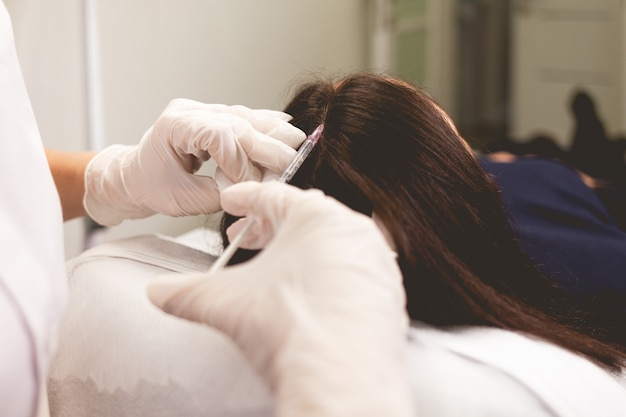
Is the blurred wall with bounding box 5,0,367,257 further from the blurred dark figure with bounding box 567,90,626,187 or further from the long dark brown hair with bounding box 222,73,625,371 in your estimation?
the blurred dark figure with bounding box 567,90,626,187

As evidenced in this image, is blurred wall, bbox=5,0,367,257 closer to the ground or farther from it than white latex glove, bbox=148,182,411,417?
farther from it

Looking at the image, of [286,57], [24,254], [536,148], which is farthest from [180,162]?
[286,57]

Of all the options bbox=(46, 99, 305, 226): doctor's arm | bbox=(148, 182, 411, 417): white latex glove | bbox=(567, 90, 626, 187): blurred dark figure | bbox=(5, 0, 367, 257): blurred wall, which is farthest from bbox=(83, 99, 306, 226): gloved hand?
bbox=(567, 90, 626, 187): blurred dark figure

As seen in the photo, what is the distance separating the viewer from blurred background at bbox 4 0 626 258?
68.1 inches

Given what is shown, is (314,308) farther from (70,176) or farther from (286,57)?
(286,57)

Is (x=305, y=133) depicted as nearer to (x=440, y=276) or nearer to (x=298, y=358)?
(x=440, y=276)

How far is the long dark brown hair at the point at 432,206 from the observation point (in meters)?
0.90

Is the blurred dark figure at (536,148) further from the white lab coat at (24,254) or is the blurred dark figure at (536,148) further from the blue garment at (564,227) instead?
the white lab coat at (24,254)

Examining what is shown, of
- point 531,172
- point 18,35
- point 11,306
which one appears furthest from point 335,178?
point 18,35

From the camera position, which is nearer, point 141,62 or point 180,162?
point 180,162

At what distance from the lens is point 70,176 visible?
1229 millimetres

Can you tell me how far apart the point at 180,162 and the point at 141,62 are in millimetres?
903

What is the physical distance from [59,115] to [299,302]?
4.22 feet

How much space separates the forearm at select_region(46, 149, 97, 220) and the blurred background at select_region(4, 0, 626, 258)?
24cm
